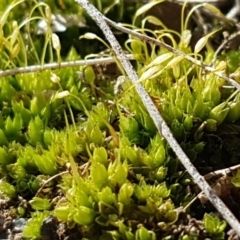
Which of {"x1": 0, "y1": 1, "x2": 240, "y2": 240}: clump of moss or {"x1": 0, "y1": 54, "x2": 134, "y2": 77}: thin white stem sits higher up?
{"x1": 0, "y1": 54, "x2": 134, "y2": 77}: thin white stem

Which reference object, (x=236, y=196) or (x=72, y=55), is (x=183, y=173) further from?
(x=72, y=55)

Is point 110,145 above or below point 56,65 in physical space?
below

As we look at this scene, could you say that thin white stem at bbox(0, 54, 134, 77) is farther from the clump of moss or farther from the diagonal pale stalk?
the diagonal pale stalk

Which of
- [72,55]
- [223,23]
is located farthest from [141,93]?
[223,23]

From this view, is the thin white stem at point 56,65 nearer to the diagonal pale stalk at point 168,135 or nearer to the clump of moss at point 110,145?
the clump of moss at point 110,145

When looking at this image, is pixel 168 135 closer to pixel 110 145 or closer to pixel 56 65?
pixel 110 145

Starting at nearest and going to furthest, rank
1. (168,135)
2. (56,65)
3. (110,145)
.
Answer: (168,135)
(110,145)
(56,65)

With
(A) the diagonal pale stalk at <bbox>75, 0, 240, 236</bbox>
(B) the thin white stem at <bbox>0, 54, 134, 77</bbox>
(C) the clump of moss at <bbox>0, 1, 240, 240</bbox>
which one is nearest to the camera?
(A) the diagonal pale stalk at <bbox>75, 0, 240, 236</bbox>

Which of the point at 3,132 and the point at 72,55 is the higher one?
the point at 72,55

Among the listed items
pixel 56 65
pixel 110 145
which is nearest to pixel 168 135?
pixel 110 145

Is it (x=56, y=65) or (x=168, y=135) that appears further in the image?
(x=56, y=65)

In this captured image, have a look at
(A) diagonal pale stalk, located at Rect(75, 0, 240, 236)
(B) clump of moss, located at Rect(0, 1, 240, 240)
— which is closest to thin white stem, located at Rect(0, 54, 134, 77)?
(B) clump of moss, located at Rect(0, 1, 240, 240)
